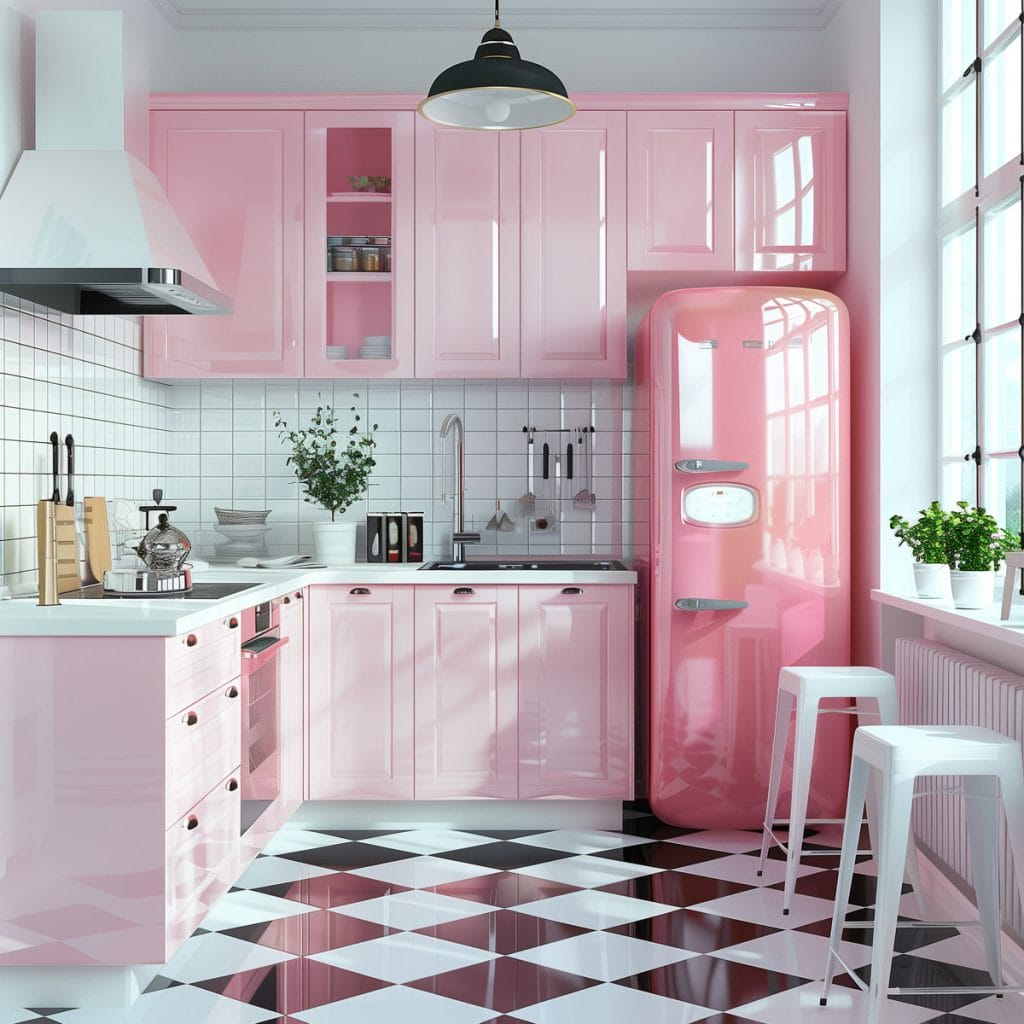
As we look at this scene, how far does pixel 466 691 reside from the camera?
3.61 meters

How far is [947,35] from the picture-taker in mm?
3471

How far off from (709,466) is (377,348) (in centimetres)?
127

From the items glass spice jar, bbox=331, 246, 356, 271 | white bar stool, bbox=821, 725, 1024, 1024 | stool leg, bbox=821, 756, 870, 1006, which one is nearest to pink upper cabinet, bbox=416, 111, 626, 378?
glass spice jar, bbox=331, 246, 356, 271

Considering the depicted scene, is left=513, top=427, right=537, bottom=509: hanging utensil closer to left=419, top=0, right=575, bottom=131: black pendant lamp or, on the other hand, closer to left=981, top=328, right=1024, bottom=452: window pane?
left=419, top=0, right=575, bottom=131: black pendant lamp

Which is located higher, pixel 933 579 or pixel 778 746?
pixel 933 579

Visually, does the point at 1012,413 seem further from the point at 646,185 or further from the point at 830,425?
the point at 646,185

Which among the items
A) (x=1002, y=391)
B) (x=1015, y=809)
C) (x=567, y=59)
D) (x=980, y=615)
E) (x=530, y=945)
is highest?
(x=567, y=59)

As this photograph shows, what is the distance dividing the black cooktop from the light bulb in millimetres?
1448

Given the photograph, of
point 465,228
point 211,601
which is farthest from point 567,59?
point 211,601

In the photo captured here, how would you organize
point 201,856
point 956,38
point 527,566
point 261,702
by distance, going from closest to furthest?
point 201,856
point 261,702
point 956,38
point 527,566

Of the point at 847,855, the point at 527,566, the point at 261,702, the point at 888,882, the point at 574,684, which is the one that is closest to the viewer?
the point at 888,882

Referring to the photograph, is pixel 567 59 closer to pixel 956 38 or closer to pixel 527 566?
pixel 956 38

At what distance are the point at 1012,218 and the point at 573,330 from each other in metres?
1.46

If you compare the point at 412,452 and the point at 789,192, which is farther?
the point at 412,452
